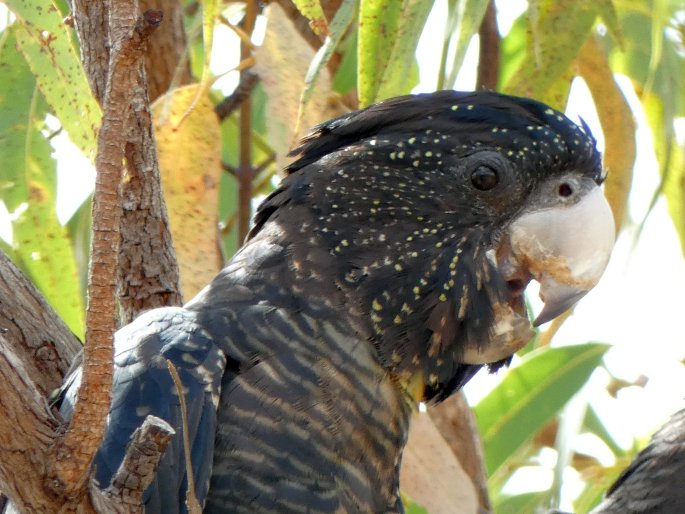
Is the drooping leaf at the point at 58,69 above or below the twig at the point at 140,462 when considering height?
above

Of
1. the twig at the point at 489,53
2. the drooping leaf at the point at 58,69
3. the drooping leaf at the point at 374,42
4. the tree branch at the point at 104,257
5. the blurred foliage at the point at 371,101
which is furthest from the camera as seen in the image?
the twig at the point at 489,53

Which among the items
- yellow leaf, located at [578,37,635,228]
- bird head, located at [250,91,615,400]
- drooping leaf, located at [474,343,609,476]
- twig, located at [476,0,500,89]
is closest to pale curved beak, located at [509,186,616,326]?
bird head, located at [250,91,615,400]

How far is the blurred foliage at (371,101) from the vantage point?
1924 mm

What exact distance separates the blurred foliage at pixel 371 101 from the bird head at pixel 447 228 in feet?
0.62

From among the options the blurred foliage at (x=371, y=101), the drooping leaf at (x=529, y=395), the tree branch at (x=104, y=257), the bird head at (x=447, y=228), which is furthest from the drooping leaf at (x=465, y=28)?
the tree branch at (x=104, y=257)

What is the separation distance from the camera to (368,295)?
5.79 feet

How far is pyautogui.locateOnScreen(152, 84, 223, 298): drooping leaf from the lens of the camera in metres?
2.18

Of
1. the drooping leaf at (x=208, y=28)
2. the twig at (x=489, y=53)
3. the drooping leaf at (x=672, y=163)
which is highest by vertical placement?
the drooping leaf at (x=208, y=28)

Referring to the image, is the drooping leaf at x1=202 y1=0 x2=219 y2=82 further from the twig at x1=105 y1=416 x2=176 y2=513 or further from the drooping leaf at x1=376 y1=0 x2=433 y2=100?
the twig at x1=105 y1=416 x2=176 y2=513

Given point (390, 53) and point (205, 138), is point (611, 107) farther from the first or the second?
point (205, 138)

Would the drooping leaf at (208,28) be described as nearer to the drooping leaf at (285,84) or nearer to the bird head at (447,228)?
the drooping leaf at (285,84)

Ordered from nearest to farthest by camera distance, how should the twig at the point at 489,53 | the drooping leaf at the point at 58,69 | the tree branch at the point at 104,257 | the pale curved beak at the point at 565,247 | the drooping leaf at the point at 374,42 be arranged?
the tree branch at the point at 104,257
the drooping leaf at the point at 58,69
the pale curved beak at the point at 565,247
the drooping leaf at the point at 374,42
the twig at the point at 489,53

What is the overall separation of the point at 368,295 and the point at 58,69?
0.56 m

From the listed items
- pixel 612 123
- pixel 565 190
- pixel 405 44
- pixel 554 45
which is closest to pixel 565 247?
pixel 565 190
